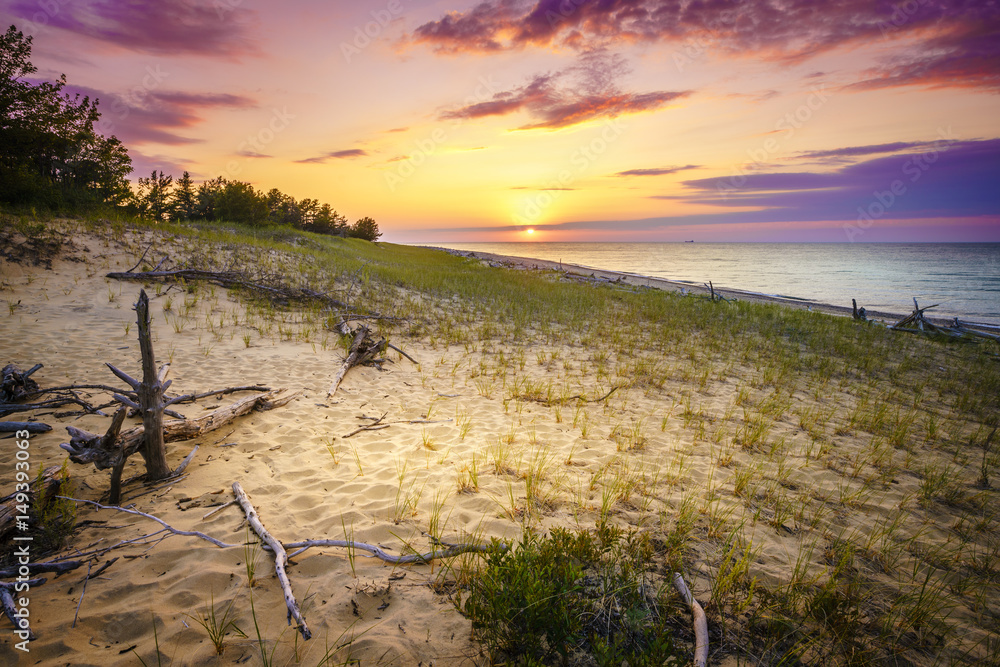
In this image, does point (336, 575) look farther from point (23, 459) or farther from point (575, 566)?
point (23, 459)

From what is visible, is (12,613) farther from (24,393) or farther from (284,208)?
(284,208)

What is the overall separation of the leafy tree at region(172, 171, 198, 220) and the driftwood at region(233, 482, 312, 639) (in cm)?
3961

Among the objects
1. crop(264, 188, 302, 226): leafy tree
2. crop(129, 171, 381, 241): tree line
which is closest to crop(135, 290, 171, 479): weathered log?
crop(129, 171, 381, 241): tree line

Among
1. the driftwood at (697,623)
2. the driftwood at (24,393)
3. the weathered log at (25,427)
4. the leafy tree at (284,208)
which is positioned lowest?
the driftwood at (697,623)

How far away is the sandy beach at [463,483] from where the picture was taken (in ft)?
8.04

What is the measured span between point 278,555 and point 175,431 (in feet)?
8.01

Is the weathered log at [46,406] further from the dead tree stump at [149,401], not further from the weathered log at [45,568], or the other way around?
the weathered log at [45,568]

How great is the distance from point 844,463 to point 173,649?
6.91 meters

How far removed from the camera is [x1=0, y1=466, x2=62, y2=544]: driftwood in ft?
8.47

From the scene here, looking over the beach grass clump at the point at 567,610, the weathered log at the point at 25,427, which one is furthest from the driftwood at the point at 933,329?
the weathered log at the point at 25,427

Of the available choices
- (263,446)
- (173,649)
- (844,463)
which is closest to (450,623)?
(173,649)

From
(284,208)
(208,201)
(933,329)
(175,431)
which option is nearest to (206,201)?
(208,201)

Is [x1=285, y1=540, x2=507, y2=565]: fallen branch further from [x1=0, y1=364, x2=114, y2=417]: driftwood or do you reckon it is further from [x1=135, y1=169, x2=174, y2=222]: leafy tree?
[x1=135, y1=169, x2=174, y2=222]: leafy tree

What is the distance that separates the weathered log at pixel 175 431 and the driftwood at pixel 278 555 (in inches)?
37.1
